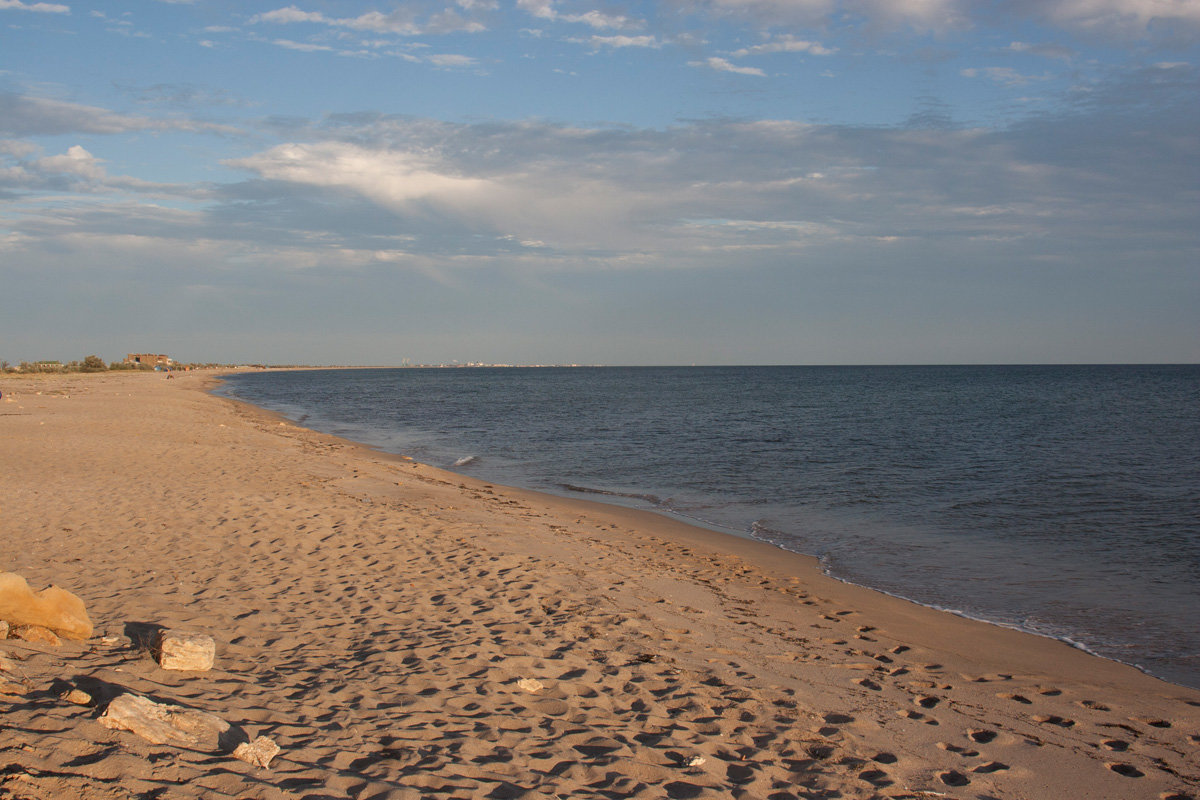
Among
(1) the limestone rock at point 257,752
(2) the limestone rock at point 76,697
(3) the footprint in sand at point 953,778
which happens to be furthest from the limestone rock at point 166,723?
(3) the footprint in sand at point 953,778

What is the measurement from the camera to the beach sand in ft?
13.6

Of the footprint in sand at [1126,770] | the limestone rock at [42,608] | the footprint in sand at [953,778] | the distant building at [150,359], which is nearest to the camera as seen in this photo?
the footprint in sand at [953,778]

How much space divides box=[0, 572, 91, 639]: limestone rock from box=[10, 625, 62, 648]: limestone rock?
1.9 inches

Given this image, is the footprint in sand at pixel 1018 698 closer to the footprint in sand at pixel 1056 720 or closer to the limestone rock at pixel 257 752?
the footprint in sand at pixel 1056 720

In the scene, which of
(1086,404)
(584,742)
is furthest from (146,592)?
(1086,404)

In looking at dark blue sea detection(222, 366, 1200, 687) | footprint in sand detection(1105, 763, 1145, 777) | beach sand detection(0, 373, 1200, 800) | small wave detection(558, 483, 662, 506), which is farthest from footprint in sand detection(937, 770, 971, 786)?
small wave detection(558, 483, 662, 506)

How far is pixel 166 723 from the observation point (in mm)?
4098

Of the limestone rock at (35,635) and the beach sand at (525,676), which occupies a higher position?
the limestone rock at (35,635)

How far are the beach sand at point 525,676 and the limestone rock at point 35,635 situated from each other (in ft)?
0.38

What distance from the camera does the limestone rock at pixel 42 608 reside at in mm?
5176

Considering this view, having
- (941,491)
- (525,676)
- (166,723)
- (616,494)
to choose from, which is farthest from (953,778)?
(941,491)

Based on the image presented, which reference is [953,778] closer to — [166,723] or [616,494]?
[166,723]

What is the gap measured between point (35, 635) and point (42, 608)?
228 millimetres

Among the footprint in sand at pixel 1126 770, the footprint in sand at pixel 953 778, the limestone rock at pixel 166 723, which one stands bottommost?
the footprint in sand at pixel 1126 770
